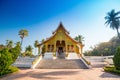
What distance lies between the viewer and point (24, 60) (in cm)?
2353

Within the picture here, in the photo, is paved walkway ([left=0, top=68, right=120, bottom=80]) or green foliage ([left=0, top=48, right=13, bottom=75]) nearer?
paved walkway ([left=0, top=68, right=120, bottom=80])

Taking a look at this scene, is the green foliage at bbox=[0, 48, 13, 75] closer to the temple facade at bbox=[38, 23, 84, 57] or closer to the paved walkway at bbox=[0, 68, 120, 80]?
the paved walkway at bbox=[0, 68, 120, 80]

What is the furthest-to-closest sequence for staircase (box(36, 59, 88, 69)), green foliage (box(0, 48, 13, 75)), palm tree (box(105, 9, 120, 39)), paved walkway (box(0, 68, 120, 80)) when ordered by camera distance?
palm tree (box(105, 9, 120, 39)) → staircase (box(36, 59, 88, 69)) → green foliage (box(0, 48, 13, 75)) → paved walkway (box(0, 68, 120, 80))

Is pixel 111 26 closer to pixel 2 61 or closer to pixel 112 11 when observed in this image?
pixel 112 11

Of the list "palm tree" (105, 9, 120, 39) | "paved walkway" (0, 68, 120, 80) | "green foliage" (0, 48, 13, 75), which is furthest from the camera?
"palm tree" (105, 9, 120, 39)

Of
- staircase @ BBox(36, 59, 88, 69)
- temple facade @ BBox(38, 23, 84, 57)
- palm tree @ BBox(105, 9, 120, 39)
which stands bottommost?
staircase @ BBox(36, 59, 88, 69)

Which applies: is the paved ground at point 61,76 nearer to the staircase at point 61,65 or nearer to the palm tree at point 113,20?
the staircase at point 61,65

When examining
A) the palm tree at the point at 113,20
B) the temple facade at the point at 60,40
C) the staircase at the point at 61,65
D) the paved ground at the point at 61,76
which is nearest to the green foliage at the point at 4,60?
the paved ground at the point at 61,76

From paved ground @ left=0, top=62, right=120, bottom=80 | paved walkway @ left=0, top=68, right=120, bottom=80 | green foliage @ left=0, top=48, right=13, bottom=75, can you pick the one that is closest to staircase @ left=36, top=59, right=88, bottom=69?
paved ground @ left=0, top=62, right=120, bottom=80

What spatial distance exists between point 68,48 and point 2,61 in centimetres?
1958

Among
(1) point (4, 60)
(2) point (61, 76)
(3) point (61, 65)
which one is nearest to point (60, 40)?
(3) point (61, 65)

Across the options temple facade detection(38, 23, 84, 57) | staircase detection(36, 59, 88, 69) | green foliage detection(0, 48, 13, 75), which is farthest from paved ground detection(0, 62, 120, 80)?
temple facade detection(38, 23, 84, 57)

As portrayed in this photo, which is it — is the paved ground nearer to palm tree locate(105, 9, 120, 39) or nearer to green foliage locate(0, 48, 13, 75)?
green foliage locate(0, 48, 13, 75)

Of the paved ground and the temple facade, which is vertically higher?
the temple facade
